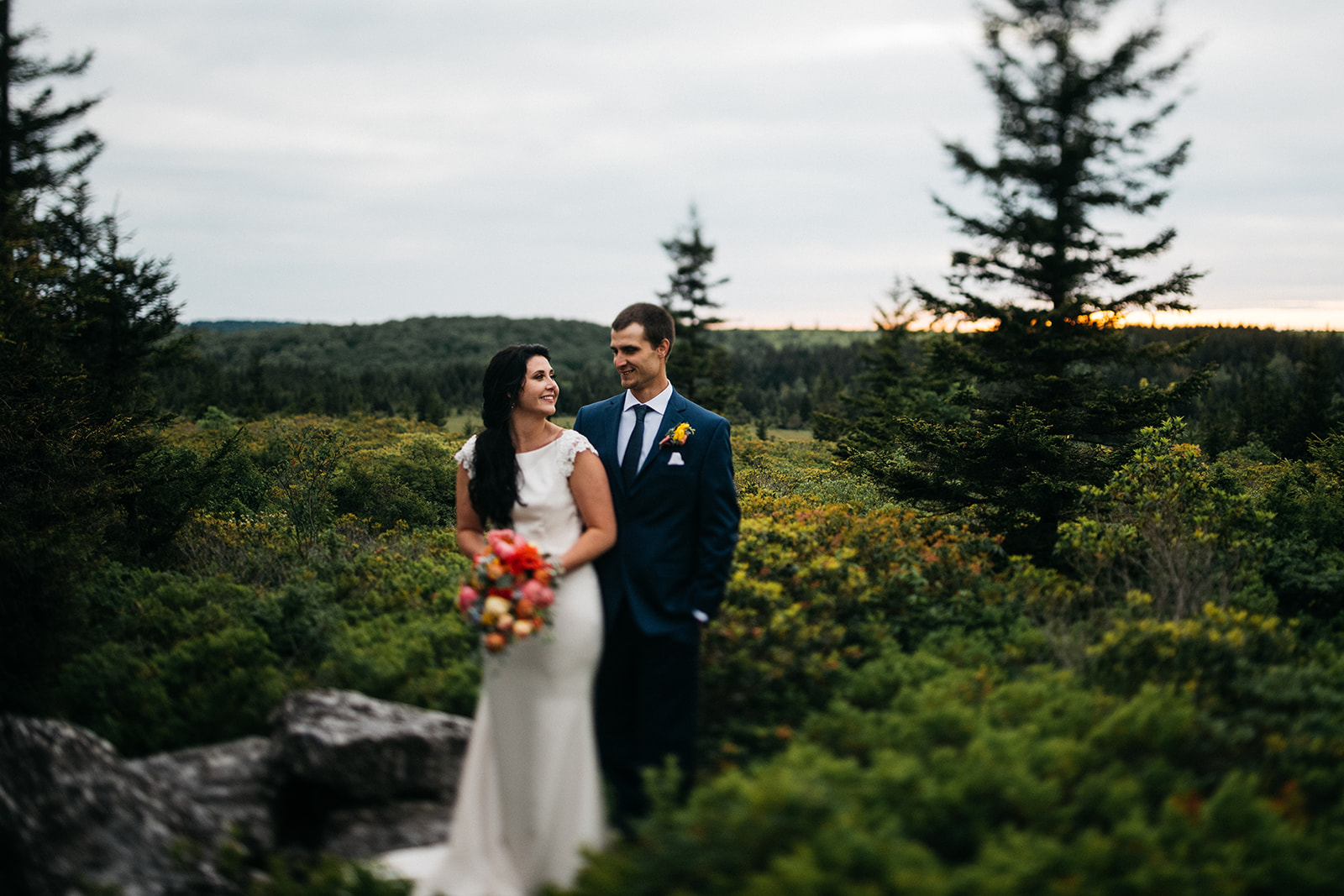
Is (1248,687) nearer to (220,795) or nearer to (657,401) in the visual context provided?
(657,401)

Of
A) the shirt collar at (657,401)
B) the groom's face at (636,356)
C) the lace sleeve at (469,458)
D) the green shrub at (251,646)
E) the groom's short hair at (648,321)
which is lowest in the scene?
the green shrub at (251,646)

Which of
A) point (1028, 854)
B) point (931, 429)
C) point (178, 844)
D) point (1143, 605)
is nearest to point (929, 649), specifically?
point (1143, 605)

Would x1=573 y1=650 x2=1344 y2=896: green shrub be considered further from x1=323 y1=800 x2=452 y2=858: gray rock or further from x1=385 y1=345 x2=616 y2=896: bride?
x1=323 y1=800 x2=452 y2=858: gray rock

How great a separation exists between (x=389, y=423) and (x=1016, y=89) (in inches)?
1316

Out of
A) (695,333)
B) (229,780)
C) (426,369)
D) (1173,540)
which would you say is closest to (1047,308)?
(1173,540)

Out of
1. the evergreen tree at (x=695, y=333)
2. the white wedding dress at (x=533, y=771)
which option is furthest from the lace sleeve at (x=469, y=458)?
the evergreen tree at (x=695, y=333)

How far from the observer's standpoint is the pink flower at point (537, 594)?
388cm

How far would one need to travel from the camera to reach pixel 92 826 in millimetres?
3947

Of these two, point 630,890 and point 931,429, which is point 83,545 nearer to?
point 630,890

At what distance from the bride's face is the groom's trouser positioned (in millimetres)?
1162

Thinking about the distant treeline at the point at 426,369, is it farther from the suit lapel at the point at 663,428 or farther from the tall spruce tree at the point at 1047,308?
A: the suit lapel at the point at 663,428

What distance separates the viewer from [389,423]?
39.3 m

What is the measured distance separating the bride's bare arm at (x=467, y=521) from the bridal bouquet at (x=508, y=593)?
0.37m

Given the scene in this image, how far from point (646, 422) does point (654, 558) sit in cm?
81
